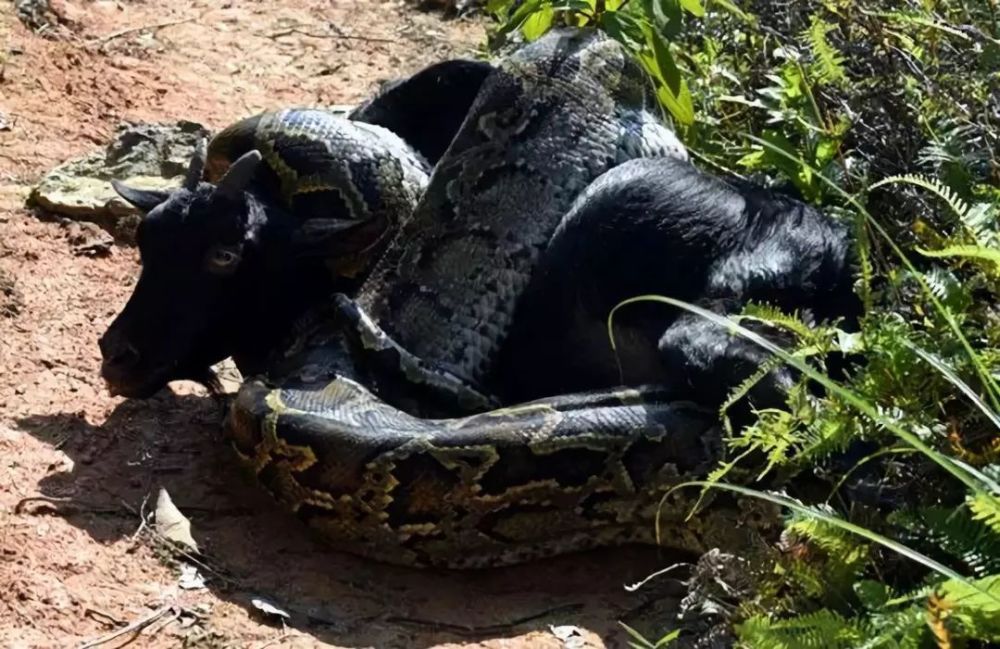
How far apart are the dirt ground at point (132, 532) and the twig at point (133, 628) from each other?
1 cm

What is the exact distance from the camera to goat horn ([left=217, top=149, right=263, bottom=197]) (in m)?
6.92

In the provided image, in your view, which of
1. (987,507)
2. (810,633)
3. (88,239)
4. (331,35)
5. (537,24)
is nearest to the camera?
(987,507)

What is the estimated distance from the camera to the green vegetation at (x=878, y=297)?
14.4 feet

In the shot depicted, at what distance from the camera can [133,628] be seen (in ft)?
17.6

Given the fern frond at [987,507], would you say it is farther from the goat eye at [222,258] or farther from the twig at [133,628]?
the goat eye at [222,258]

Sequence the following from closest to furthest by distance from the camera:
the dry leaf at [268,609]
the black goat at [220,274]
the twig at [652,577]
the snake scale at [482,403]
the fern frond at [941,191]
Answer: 1. the fern frond at [941,191]
2. the twig at [652,577]
3. the dry leaf at [268,609]
4. the snake scale at [482,403]
5. the black goat at [220,274]

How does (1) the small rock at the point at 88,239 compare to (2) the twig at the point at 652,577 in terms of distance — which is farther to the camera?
(1) the small rock at the point at 88,239

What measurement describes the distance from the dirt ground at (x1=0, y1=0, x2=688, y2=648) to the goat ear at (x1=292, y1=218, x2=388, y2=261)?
0.92 meters

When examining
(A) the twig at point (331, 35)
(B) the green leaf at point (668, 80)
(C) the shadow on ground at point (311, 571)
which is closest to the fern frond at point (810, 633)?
(C) the shadow on ground at point (311, 571)

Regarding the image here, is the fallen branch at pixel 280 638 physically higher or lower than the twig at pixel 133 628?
lower

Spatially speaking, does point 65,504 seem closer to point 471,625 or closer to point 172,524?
point 172,524

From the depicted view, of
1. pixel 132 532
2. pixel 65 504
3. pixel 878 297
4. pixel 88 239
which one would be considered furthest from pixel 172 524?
pixel 878 297

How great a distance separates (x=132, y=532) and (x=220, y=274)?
144 cm

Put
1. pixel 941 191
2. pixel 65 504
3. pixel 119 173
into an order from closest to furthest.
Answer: pixel 941 191 < pixel 65 504 < pixel 119 173
